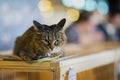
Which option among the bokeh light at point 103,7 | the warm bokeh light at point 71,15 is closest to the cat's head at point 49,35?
the warm bokeh light at point 71,15

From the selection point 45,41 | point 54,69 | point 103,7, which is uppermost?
point 103,7

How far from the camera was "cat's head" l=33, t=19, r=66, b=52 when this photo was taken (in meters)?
1.19

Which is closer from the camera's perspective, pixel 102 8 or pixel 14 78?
pixel 14 78

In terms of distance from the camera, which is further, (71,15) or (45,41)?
(71,15)

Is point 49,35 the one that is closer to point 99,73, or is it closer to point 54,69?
point 54,69

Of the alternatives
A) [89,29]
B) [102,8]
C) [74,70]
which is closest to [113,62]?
[74,70]

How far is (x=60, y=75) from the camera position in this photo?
3.66 feet

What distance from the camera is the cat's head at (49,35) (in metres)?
1.19

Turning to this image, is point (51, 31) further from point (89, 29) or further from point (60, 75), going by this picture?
point (89, 29)

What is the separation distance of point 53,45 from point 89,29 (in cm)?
289

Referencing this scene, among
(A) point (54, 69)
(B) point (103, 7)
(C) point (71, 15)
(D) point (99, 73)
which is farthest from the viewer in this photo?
(B) point (103, 7)

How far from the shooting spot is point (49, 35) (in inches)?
46.6

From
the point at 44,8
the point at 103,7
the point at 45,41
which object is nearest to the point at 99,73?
the point at 45,41

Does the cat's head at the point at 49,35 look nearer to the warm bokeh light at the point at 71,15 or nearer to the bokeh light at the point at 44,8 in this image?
the bokeh light at the point at 44,8
